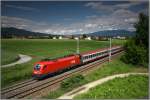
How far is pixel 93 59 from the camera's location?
47.9 metres

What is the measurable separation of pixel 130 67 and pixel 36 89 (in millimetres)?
22321

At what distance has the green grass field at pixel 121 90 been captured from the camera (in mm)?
21888

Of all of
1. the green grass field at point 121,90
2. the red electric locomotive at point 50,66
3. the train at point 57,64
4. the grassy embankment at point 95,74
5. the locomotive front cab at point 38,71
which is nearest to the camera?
the green grass field at point 121,90

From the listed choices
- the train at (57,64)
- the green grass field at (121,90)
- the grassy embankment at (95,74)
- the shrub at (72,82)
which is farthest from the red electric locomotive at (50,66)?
the green grass field at (121,90)

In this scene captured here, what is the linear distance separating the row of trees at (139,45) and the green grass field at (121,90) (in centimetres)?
1176

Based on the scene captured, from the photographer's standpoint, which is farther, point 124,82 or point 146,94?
point 124,82

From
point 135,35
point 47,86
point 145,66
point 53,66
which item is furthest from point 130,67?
point 47,86

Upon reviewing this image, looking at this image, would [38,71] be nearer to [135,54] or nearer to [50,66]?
[50,66]

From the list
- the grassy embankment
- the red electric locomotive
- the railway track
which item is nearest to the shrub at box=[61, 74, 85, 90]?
the grassy embankment

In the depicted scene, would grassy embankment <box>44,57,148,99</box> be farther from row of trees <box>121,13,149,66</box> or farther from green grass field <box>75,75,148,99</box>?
row of trees <box>121,13,149,66</box>

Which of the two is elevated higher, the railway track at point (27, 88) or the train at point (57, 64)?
the train at point (57, 64)

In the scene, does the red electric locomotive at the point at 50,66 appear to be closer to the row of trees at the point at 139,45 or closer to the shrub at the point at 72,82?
the shrub at the point at 72,82

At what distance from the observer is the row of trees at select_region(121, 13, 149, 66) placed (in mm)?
40406

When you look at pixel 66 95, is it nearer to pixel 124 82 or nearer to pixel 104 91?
pixel 104 91
